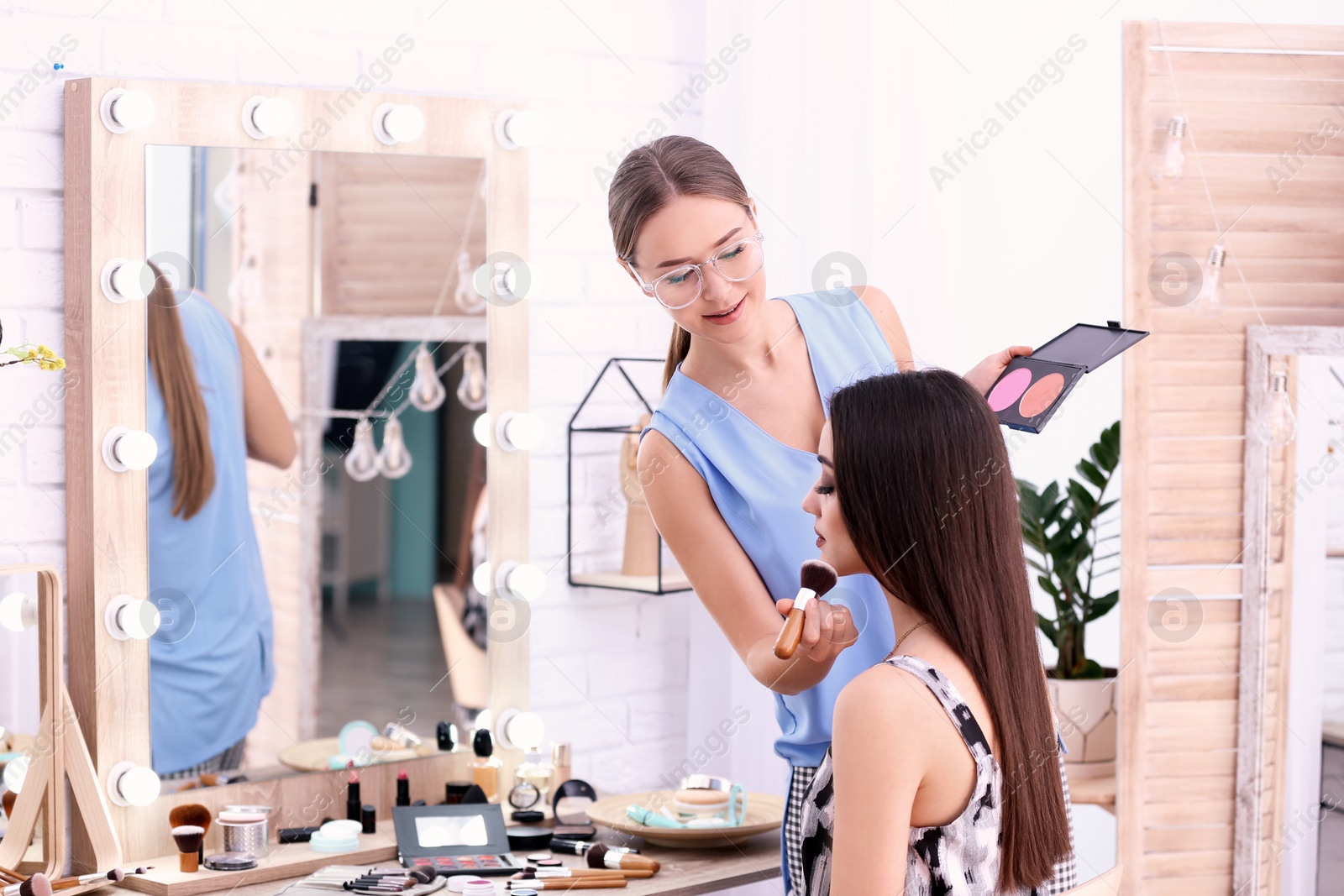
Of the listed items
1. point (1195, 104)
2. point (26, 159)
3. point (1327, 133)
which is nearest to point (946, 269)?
point (1195, 104)

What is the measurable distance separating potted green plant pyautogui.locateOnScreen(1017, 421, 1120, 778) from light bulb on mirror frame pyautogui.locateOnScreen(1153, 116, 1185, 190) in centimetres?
46

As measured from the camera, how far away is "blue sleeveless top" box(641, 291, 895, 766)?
1569mm

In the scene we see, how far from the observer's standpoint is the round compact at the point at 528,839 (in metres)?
1.94

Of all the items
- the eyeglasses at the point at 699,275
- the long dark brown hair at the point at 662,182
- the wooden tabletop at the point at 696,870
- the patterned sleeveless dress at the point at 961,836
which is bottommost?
the wooden tabletop at the point at 696,870

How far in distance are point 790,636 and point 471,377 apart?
3.26 ft

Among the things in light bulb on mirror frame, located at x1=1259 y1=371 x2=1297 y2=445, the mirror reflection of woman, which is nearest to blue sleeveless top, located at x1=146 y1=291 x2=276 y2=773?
the mirror reflection of woman

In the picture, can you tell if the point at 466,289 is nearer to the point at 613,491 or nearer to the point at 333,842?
the point at 613,491

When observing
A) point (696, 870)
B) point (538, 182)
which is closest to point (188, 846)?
point (696, 870)

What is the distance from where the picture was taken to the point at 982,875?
1234mm

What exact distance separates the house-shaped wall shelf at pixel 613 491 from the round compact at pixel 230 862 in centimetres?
70

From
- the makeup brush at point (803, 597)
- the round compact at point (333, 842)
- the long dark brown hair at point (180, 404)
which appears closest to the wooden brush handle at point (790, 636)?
the makeup brush at point (803, 597)

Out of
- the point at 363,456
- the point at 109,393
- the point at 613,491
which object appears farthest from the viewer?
the point at 613,491

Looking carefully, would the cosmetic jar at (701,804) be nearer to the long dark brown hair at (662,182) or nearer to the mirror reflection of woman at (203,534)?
the mirror reflection of woman at (203,534)

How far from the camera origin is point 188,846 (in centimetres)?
178
